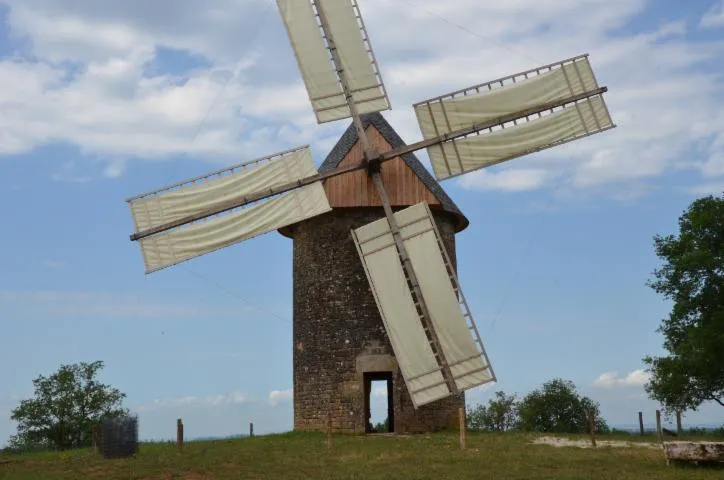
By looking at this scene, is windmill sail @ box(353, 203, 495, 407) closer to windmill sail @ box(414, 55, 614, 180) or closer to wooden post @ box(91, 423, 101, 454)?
windmill sail @ box(414, 55, 614, 180)

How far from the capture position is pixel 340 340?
80.7ft

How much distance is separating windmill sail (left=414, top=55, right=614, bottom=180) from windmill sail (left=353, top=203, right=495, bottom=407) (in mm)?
2624

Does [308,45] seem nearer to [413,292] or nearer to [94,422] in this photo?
[413,292]

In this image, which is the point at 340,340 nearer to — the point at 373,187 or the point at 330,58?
the point at 373,187

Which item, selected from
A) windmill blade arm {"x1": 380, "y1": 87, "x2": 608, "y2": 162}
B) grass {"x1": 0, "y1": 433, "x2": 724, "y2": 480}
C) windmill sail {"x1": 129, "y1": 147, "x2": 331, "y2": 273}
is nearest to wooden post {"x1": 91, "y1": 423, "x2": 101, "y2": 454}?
grass {"x1": 0, "y1": 433, "x2": 724, "y2": 480}

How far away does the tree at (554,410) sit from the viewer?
138 feet

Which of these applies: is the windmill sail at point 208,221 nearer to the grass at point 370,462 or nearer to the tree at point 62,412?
the grass at point 370,462

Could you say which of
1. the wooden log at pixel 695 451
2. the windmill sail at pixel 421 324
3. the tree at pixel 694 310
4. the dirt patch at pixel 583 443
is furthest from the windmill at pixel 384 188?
the tree at pixel 694 310

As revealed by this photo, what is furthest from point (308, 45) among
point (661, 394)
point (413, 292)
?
point (661, 394)

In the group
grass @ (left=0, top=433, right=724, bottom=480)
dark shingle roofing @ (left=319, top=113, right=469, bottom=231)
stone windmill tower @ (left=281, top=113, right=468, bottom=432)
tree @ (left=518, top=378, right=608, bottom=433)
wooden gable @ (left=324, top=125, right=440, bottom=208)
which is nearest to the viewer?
grass @ (left=0, top=433, right=724, bottom=480)

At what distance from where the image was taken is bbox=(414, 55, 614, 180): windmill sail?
74.8 feet

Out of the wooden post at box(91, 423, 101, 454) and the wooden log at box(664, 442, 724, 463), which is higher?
the wooden post at box(91, 423, 101, 454)

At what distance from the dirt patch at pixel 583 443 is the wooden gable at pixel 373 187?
24.1 feet

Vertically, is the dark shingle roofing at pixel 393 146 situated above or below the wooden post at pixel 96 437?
above
